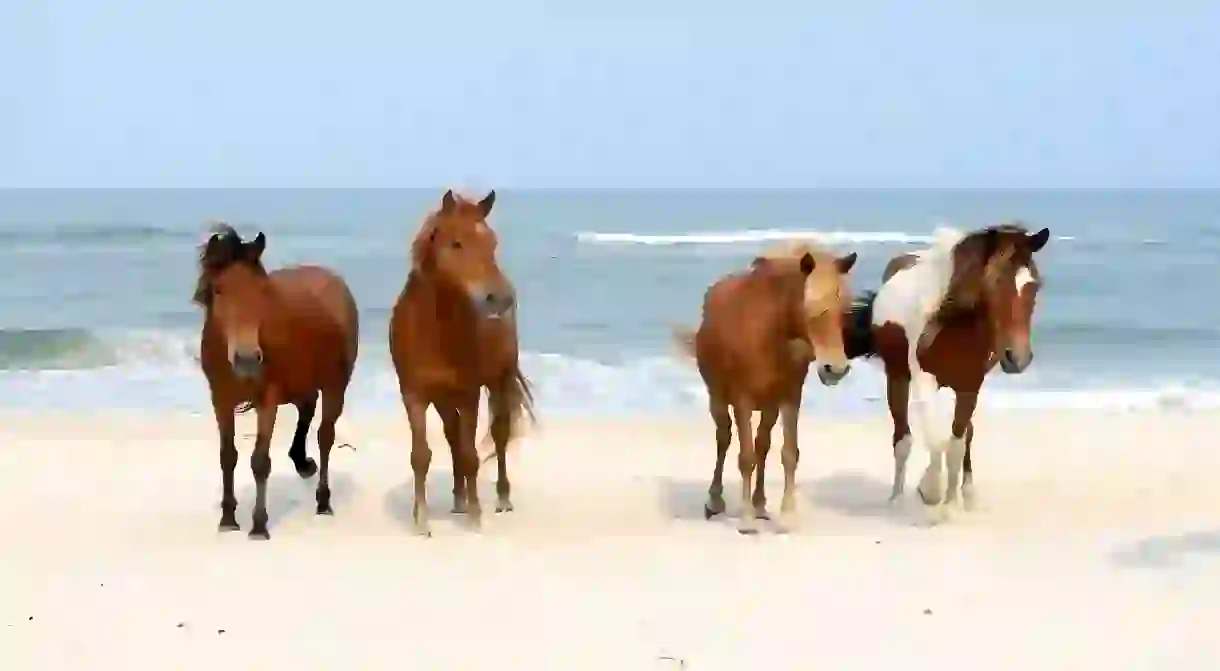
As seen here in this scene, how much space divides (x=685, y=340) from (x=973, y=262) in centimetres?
177

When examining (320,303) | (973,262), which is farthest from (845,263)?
(320,303)

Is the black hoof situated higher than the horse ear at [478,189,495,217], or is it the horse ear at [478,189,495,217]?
the horse ear at [478,189,495,217]

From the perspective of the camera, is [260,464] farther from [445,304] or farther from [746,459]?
[746,459]

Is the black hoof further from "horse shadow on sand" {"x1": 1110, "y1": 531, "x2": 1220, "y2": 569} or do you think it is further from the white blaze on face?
"horse shadow on sand" {"x1": 1110, "y1": 531, "x2": 1220, "y2": 569}

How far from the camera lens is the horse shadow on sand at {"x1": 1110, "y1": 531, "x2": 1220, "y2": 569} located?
226 inches

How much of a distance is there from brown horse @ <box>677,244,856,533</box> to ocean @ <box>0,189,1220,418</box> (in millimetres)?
237

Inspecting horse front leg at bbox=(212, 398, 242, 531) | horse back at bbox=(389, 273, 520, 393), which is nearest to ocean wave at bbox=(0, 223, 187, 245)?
horse front leg at bbox=(212, 398, 242, 531)

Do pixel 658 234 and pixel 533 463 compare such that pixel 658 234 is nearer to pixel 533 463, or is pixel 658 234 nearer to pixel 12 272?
pixel 12 272

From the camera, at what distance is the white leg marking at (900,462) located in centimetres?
730

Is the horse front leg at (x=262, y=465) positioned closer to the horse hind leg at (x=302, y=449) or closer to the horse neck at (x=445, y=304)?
the horse neck at (x=445, y=304)

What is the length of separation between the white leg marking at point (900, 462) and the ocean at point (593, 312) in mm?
1234

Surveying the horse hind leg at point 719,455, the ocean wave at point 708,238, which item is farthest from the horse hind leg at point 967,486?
the ocean wave at point 708,238

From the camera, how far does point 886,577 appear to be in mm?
5473

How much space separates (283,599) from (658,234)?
41.6 m
